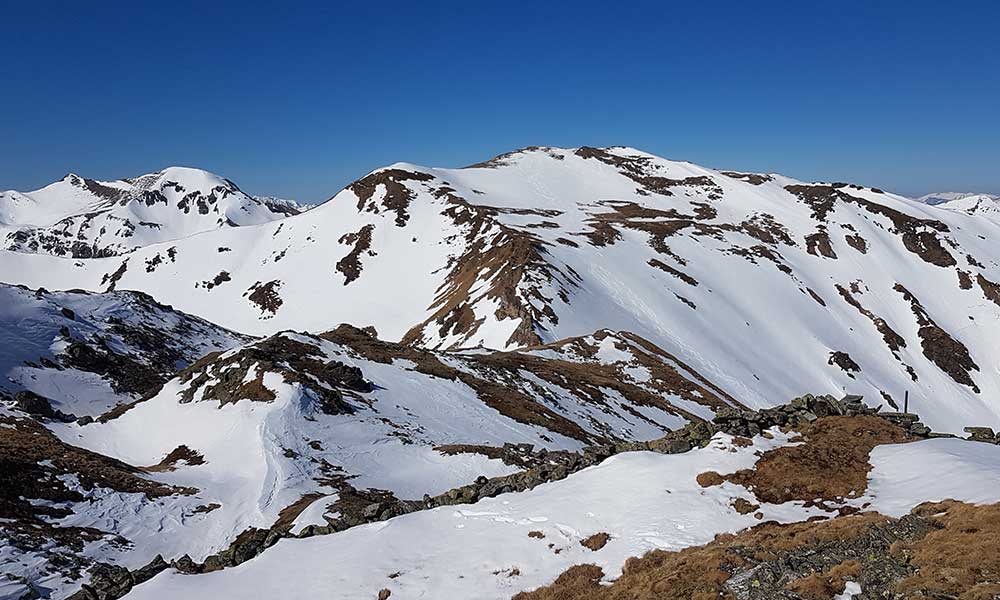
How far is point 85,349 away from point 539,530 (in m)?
68.8

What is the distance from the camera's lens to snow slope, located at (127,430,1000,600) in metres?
16.4

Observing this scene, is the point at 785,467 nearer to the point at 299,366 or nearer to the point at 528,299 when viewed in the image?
the point at 299,366

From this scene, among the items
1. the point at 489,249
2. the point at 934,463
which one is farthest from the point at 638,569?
the point at 489,249

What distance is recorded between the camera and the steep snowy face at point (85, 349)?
185 ft

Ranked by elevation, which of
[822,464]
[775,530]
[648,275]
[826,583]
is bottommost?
[775,530]

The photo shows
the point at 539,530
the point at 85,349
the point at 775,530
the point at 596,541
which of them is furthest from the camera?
the point at 85,349

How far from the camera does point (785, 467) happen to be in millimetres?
20625

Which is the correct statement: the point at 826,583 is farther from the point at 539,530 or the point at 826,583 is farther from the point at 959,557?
the point at 539,530

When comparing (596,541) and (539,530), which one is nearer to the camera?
(596,541)

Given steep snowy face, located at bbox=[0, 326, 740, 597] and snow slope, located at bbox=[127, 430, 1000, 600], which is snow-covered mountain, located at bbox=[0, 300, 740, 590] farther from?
snow slope, located at bbox=[127, 430, 1000, 600]

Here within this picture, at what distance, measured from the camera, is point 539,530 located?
1856cm

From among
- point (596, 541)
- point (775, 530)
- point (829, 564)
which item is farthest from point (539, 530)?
point (829, 564)

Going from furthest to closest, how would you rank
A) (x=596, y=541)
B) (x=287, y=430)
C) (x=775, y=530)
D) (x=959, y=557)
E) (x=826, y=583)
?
(x=287, y=430) < (x=596, y=541) < (x=775, y=530) < (x=826, y=583) < (x=959, y=557)

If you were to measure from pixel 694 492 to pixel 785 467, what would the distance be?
4.05 m
